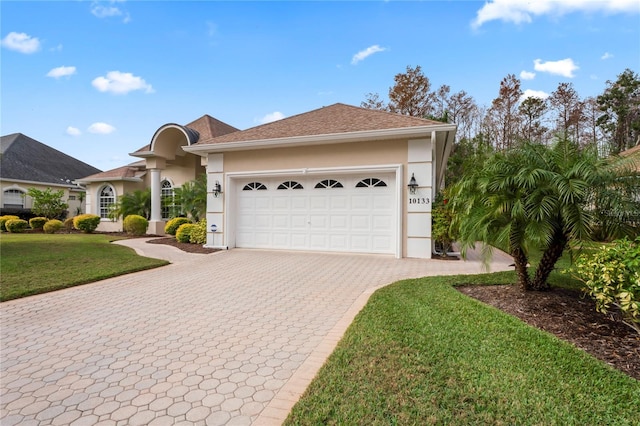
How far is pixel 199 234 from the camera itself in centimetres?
1283

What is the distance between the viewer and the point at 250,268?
27.6 feet

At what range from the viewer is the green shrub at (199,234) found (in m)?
12.7

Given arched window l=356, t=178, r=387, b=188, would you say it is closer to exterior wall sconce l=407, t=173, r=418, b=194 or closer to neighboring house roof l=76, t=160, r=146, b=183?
exterior wall sconce l=407, t=173, r=418, b=194

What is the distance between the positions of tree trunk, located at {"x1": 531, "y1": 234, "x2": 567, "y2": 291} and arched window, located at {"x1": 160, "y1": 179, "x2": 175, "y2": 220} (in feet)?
53.3

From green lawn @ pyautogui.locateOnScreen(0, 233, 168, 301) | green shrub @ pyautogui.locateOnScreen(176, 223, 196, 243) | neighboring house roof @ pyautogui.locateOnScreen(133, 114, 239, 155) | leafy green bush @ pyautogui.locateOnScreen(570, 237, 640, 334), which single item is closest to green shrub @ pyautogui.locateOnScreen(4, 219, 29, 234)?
neighboring house roof @ pyautogui.locateOnScreen(133, 114, 239, 155)

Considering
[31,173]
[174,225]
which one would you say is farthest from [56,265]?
[31,173]

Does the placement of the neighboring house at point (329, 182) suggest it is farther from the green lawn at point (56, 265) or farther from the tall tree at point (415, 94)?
the tall tree at point (415, 94)

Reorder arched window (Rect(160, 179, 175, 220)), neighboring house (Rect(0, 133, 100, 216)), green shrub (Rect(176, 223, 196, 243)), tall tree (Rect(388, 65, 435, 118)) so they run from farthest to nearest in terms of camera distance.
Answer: tall tree (Rect(388, 65, 435, 118))
neighboring house (Rect(0, 133, 100, 216))
arched window (Rect(160, 179, 175, 220))
green shrub (Rect(176, 223, 196, 243))

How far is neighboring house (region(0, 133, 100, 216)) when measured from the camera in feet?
76.2

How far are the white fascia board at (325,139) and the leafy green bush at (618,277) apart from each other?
6087mm

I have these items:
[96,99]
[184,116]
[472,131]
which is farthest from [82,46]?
[472,131]

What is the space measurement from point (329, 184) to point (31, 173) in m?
27.1

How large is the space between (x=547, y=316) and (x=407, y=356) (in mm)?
2284

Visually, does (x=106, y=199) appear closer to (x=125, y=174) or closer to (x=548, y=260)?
(x=125, y=174)
